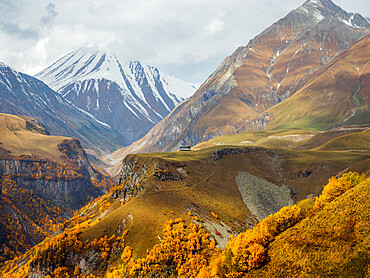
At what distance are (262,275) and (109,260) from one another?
56.9 metres

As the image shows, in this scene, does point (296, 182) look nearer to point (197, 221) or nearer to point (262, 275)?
point (197, 221)

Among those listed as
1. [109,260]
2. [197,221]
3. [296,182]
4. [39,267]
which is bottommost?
[296,182]

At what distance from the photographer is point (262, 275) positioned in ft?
146

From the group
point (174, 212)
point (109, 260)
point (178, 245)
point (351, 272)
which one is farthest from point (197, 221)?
point (351, 272)

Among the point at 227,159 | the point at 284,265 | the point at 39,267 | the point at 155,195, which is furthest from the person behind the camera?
the point at 227,159

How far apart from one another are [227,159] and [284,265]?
13894 centimetres

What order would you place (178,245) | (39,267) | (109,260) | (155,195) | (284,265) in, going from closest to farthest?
(284,265), (178,245), (109,260), (39,267), (155,195)

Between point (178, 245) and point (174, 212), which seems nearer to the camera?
point (178, 245)

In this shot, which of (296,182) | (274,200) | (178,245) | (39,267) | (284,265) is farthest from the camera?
(296,182)

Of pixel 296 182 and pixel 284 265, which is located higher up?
Answer: pixel 284 265

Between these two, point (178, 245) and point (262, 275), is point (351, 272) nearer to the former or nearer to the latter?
point (262, 275)

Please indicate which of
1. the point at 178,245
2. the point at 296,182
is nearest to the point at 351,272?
the point at 178,245

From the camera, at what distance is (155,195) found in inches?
4564

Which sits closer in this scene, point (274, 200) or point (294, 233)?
point (294, 233)
